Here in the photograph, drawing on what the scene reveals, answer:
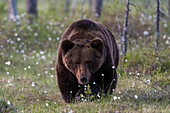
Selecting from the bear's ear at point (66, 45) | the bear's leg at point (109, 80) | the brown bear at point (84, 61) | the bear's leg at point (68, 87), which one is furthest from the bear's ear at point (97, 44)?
the bear's leg at point (68, 87)

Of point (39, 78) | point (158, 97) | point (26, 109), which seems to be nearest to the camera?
point (26, 109)

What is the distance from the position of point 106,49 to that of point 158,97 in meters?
1.46

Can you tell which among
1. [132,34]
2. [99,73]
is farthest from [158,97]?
[132,34]

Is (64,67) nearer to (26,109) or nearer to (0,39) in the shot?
(26,109)

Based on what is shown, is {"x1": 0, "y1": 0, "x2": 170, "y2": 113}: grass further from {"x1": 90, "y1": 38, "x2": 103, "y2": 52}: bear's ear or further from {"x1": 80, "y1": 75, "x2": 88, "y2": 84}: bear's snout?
{"x1": 90, "y1": 38, "x2": 103, "y2": 52}: bear's ear

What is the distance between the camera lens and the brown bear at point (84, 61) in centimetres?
416

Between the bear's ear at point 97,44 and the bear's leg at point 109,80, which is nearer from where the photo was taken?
the bear's ear at point 97,44

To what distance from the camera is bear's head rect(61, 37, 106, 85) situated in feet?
13.5

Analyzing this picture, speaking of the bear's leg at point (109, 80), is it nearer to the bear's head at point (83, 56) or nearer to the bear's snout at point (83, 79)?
the bear's head at point (83, 56)

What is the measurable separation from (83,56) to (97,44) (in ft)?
0.95

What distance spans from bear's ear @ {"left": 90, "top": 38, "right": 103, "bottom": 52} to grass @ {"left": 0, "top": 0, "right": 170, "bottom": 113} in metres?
0.80

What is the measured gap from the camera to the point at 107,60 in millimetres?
4758

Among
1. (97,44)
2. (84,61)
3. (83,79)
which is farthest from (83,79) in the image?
(97,44)

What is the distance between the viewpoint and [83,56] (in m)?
4.16
